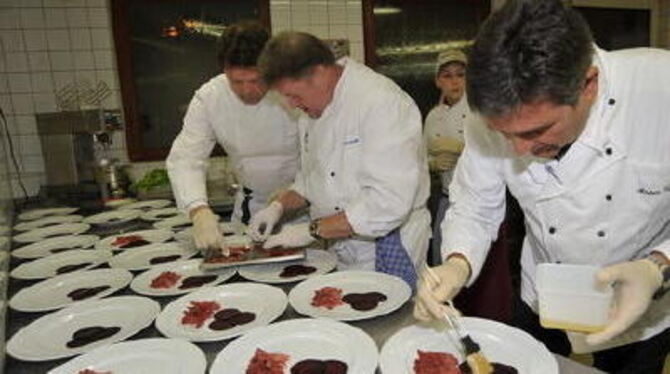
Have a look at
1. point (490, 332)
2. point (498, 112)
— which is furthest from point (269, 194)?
point (498, 112)

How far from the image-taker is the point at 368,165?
6.62 feet

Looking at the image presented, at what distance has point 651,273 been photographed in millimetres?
→ 1190

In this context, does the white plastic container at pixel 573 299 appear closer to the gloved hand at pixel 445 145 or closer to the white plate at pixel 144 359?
the white plate at pixel 144 359

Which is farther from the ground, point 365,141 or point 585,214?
point 365,141

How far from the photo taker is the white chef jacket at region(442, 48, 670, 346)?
135cm

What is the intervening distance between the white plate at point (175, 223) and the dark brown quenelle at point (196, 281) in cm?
72

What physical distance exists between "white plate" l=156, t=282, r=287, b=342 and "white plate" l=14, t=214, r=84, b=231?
4.93ft

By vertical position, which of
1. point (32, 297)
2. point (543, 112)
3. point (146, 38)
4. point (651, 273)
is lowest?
point (32, 297)

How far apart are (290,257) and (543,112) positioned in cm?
106

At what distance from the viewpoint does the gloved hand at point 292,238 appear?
2084 millimetres

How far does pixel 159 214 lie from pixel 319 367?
1877 mm

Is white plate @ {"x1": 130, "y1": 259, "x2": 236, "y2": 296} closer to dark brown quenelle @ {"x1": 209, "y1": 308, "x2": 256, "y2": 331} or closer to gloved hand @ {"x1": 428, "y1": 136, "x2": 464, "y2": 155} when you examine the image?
dark brown quenelle @ {"x1": 209, "y1": 308, "x2": 256, "y2": 331}

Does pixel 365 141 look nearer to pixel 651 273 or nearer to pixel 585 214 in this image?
pixel 585 214

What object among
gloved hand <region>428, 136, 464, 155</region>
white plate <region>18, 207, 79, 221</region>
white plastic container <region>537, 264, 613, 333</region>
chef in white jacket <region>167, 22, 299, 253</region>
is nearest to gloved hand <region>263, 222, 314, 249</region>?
chef in white jacket <region>167, 22, 299, 253</region>
